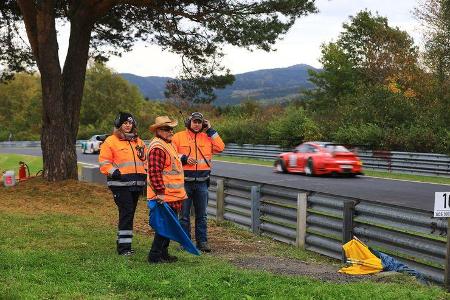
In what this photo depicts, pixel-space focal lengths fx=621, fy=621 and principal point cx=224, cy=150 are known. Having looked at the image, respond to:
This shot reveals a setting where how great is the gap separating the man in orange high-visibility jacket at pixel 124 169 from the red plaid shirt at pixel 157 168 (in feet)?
2.51

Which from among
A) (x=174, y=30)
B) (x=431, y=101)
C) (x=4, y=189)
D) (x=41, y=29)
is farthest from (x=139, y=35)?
(x=431, y=101)

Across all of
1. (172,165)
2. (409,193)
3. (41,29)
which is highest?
(41,29)

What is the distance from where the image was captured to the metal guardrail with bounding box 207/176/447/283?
7613mm

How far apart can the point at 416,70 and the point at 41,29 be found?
41922mm

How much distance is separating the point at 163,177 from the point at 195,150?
135 cm

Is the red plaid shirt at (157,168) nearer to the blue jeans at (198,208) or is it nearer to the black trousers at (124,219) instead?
the black trousers at (124,219)

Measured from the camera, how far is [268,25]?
17234 mm

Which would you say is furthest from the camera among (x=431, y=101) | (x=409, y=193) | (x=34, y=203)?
(x=431, y=101)

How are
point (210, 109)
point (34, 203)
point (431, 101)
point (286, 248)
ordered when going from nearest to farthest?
point (286, 248) < point (34, 203) < point (431, 101) < point (210, 109)

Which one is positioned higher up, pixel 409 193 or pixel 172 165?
pixel 172 165

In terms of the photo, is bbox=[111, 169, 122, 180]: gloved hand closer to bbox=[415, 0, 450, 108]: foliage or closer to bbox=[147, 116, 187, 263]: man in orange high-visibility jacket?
bbox=[147, 116, 187, 263]: man in orange high-visibility jacket

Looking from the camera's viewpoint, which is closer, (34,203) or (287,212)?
(287,212)

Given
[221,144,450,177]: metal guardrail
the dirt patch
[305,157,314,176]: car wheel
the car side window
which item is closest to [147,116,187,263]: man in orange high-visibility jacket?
the dirt patch

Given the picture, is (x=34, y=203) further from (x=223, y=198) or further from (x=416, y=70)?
(x=416, y=70)
